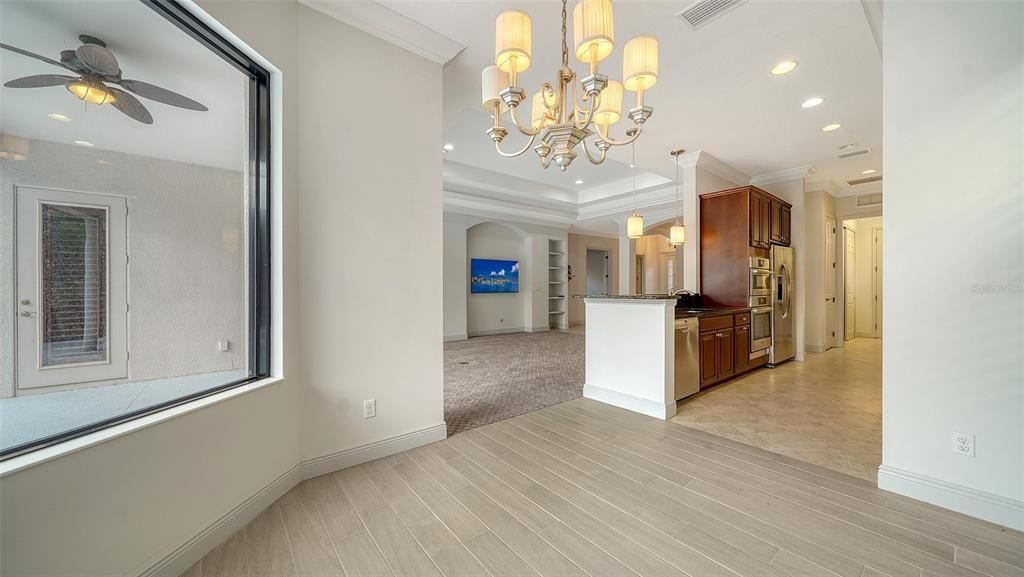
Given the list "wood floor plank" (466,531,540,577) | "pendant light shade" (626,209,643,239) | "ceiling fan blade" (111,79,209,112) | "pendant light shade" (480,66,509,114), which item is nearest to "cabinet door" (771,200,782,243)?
"pendant light shade" (626,209,643,239)

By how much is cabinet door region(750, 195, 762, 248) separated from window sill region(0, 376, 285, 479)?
5.34 m

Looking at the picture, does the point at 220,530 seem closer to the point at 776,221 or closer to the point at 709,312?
the point at 709,312

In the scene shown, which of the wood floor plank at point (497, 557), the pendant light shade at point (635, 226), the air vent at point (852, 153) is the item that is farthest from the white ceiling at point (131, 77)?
the air vent at point (852, 153)

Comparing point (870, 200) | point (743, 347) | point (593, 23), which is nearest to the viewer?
point (593, 23)

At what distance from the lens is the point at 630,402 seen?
10.9 ft

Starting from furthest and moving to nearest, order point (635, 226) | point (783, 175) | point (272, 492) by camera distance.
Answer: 1. point (783, 175)
2. point (635, 226)
3. point (272, 492)

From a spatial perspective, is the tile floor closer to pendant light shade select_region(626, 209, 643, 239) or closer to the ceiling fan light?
pendant light shade select_region(626, 209, 643, 239)

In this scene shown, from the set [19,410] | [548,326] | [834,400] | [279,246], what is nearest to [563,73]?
[279,246]

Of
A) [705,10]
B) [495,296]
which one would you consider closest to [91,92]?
[705,10]

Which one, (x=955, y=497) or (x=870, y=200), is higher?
(x=870, y=200)

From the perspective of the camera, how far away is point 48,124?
3.94ft

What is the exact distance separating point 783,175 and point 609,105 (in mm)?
5157

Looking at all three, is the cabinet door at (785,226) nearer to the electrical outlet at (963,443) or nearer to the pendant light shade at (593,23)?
the electrical outlet at (963,443)

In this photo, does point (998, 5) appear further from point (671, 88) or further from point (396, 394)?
point (396, 394)
